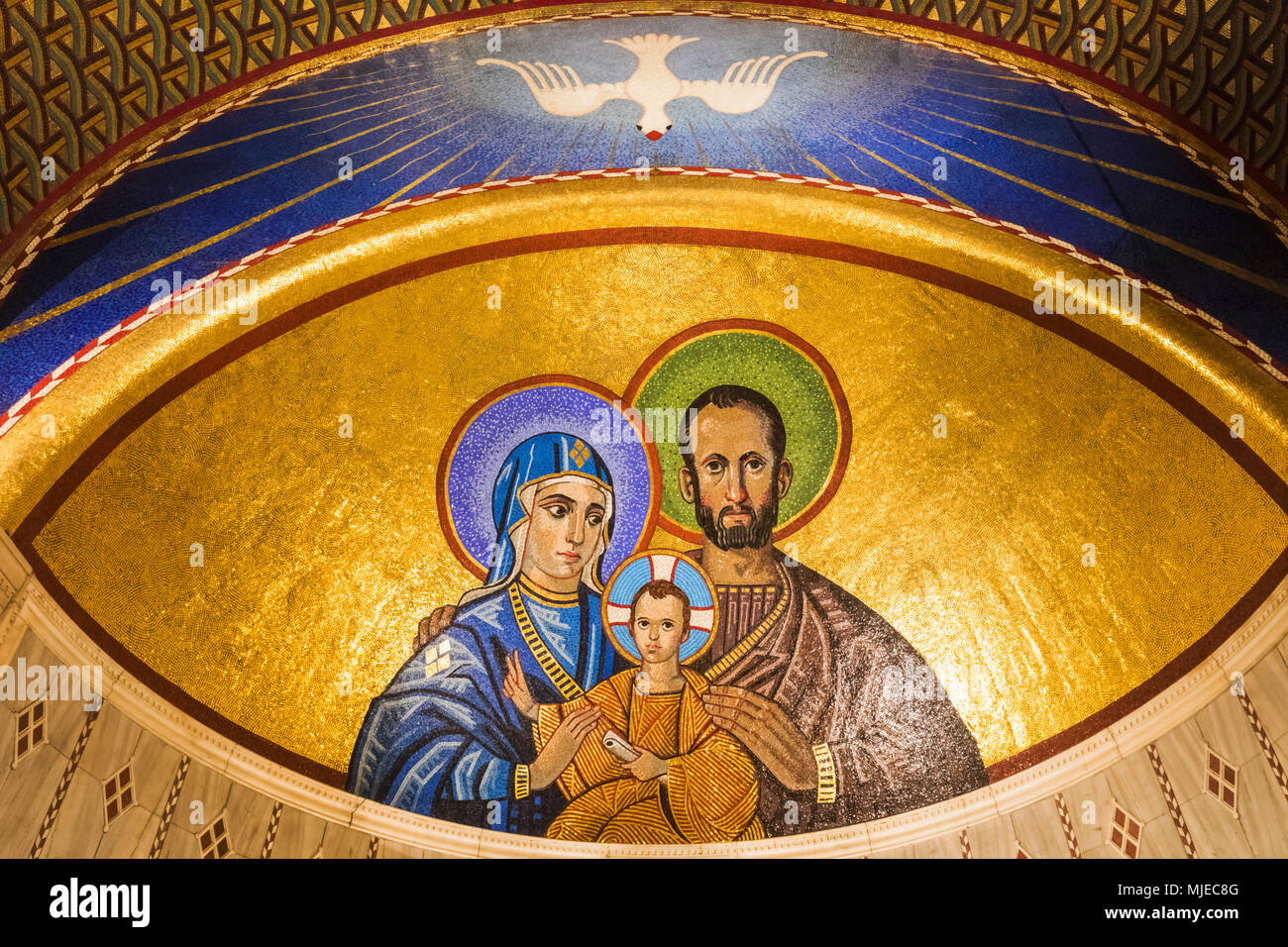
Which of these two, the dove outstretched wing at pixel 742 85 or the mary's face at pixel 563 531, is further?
the mary's face at pixel 563 531

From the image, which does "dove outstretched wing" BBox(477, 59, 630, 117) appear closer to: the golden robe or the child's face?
the child's face

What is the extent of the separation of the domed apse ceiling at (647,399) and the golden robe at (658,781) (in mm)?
27

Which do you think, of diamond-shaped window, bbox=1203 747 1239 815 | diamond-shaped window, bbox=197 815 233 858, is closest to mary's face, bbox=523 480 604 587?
diamond-shaped window, bbox=197 815 233 858

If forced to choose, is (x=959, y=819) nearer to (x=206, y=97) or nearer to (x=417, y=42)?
(x=417, y=42)

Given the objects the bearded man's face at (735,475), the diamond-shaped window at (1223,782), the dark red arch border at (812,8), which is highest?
the dark red arch border at (812,8)

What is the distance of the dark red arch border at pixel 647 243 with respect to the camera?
17.2ft

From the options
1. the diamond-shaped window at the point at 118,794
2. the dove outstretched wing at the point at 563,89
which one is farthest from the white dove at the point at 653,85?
the diamond-shaped window at the point at 118,794

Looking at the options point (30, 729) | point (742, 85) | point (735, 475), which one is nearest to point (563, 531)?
point (735, 475)

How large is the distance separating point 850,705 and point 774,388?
175 centimetres

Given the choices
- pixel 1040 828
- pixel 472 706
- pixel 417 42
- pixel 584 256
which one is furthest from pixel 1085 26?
pixel 472 706

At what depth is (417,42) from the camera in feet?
17.6

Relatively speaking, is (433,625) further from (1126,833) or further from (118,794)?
(1126,833)

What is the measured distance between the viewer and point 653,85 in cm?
563

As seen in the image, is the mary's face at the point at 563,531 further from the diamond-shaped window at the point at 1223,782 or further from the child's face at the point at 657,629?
the diamond-shaped window at the point at 1223,782
